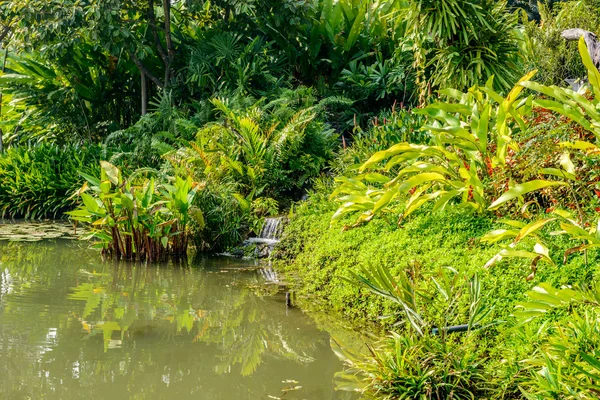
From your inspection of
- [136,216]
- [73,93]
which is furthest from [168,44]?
[136,216]

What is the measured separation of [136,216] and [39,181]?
431cm

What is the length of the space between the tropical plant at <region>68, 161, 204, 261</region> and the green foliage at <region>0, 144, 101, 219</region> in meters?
3.24

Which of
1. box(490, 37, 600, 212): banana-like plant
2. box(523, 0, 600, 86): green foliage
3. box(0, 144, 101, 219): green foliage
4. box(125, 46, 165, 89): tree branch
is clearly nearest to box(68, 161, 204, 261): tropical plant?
box(0, 144, 101, 219): green foliage

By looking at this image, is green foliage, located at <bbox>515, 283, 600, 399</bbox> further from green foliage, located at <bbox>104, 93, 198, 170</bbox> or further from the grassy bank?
green foliage, located at <bbox>104, 93, 198, 170</bbox>

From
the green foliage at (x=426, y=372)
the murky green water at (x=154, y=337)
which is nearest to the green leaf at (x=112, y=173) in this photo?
the murky green water at (x=154, y=337)

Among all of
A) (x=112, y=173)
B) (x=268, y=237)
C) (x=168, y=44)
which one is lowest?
(x=268, y=237)

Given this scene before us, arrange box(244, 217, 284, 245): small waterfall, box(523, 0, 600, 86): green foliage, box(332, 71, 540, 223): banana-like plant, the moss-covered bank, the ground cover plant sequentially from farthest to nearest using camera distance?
1. box(523, 0, 600, 86): green foliage
2. box(244, 217, 284, 245): small waterfall
3. box(332, 71, 540, 223): banana-like plant
4. the moss-covered bank
5. the ground cover plant

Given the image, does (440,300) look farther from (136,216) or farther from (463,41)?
(463,41)

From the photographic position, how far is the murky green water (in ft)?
11.3

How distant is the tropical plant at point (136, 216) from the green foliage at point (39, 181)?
3.24 meters

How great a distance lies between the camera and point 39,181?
9.84 m

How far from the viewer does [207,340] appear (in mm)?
4262

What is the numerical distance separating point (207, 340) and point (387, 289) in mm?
1428

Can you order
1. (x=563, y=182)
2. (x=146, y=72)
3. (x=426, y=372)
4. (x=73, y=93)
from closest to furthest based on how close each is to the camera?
(x=426, y=372) < (x=563, y=182) < (x=146, y=72) < (x=73, y=93)
